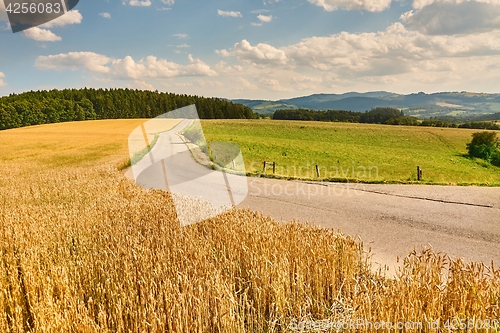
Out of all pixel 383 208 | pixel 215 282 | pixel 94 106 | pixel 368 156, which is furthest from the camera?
pixel 94 106

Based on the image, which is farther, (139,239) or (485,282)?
(139,239)

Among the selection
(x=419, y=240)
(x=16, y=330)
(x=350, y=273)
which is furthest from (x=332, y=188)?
(x=16, y=330)

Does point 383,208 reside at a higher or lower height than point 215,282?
lower

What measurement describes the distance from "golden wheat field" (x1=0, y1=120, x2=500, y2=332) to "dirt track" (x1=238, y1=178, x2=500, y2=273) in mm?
2116

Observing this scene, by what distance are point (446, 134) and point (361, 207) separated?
2539 inches

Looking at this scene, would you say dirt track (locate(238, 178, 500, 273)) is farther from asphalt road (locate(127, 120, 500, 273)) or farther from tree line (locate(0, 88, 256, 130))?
tree line (locate(0, 88, 256, 130))

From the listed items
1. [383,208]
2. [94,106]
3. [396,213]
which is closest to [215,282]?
[396,213]

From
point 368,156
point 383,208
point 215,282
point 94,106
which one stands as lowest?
point 368,156

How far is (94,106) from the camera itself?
12588 cm

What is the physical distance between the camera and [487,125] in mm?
89875

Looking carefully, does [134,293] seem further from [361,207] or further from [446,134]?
[446,134]

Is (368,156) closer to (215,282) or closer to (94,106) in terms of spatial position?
(215,282)

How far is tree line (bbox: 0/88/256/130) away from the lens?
104 m

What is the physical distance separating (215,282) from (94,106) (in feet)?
450
